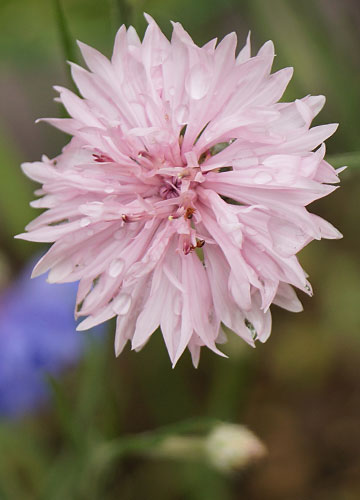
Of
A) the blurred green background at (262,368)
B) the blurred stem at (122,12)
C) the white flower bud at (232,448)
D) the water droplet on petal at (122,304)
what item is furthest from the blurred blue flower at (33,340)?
the blurred stem at (122,12)

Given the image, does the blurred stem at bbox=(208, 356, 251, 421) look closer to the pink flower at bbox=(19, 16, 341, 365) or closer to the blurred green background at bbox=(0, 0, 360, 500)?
the blurred green background at bbox=(0, 0, 360, 500)

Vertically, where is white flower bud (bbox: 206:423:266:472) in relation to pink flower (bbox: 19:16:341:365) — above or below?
below

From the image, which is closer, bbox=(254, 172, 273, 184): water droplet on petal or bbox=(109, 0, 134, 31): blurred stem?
bbox=(254, 172, 273, 184): water droplet on petal

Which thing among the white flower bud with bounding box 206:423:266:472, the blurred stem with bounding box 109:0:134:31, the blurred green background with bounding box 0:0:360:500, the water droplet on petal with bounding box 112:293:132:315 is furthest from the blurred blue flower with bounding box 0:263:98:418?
the blurred stem with bounding box 109:0:134:31

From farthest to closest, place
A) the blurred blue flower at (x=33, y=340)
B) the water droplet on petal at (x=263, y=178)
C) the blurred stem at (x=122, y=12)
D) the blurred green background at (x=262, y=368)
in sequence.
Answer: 1. the blurred green background at (x=262, y=368)
2. the blurred blue flower at (x=33, y=340)
3. the blurred stem at (x=122, y=12)
4. the water droplet on petal at (x=263, y=178)

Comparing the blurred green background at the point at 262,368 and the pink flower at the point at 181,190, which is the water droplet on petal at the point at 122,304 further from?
the blurred green background at the point at 262,368

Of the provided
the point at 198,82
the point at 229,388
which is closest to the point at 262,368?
the point at 229,388

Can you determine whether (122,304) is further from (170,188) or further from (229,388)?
(229,388)
